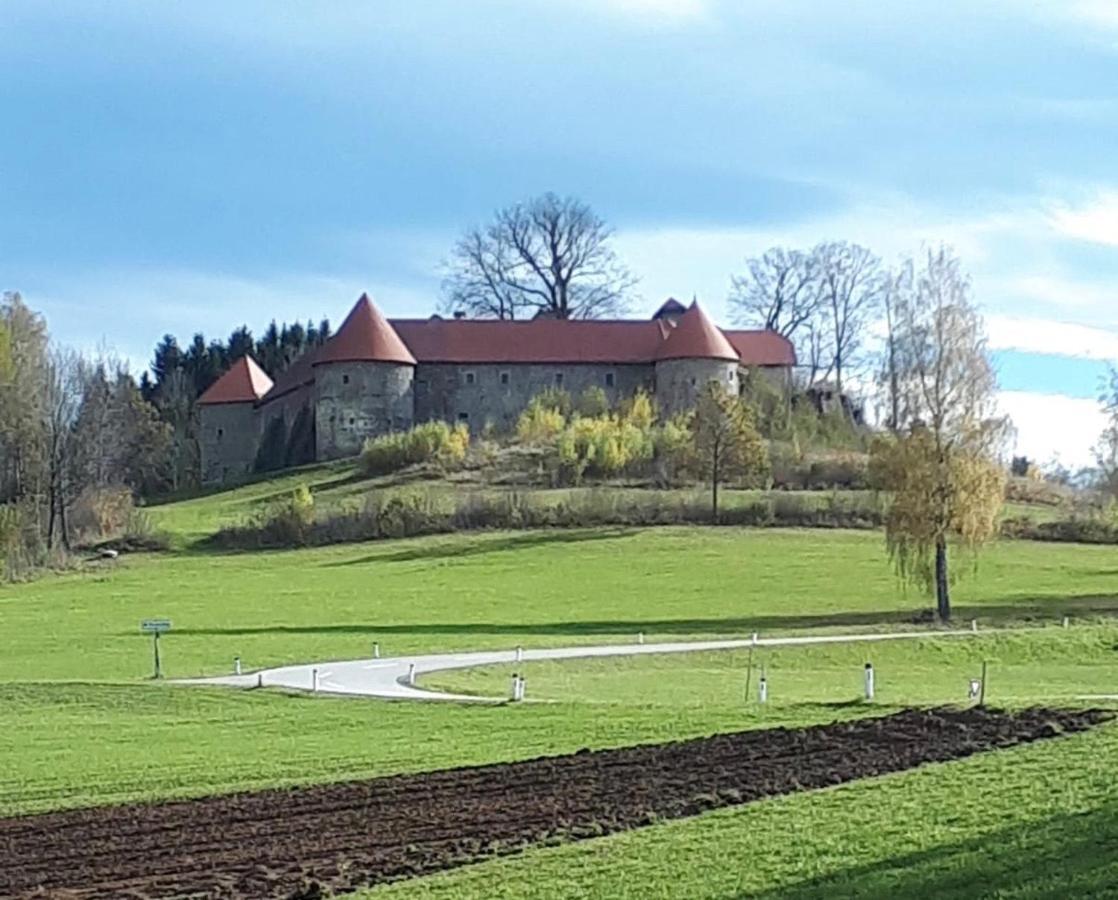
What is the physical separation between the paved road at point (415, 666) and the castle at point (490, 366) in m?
62.2

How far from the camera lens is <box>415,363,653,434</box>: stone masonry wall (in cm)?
10631

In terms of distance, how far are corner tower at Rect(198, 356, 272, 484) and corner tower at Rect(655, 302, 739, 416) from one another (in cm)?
3121

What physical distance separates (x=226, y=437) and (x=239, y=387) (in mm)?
3784

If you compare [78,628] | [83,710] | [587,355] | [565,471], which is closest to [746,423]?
[565,471]

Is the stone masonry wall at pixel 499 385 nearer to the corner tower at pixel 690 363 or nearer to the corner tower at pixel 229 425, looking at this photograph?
the corner tower at pixel 690 363

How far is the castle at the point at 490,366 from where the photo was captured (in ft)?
344

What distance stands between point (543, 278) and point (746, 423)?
134ft

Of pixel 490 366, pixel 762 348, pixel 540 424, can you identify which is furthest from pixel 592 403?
pixel 762 348

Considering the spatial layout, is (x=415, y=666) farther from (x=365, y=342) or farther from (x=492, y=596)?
(x=365, y=342)

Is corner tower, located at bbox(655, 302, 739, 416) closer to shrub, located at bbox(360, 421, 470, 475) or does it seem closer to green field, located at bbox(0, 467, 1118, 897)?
shrub, located at bbox(360, 421, 470, 475)

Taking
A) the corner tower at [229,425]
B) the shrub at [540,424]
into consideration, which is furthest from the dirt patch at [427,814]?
the corner tower at [229,425]

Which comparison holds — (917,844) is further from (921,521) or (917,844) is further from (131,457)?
(131,457)

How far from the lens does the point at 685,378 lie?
104625 millimetres

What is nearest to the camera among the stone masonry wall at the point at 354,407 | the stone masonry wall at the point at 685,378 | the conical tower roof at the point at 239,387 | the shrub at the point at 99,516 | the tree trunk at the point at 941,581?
the tree trunk at the point at 941,581
